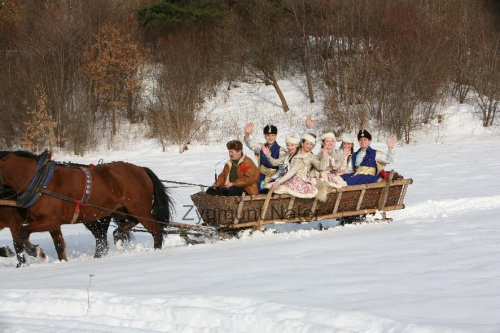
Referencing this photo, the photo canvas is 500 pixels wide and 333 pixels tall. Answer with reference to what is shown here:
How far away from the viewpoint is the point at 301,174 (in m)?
8.70

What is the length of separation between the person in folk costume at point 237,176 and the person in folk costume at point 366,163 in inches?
62.6

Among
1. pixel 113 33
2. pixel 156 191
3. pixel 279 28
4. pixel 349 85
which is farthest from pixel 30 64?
pixel 156 191

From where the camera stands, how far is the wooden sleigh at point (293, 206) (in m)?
8.34

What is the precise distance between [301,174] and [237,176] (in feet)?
3.00

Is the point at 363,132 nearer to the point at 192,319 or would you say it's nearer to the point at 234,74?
the point at 192,319

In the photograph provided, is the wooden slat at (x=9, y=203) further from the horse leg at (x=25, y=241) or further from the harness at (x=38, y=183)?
the horse leg at (x=25, y=241)

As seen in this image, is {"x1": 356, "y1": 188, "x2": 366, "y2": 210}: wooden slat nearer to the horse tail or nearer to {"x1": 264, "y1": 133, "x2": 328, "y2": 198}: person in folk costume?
{"x1": 264, "y1": 133, "x2": 328, "y2": 198}: person in folk costume

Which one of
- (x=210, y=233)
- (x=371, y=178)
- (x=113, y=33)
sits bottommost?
(x=210, y=233)

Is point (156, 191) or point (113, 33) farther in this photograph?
point (113, 33)

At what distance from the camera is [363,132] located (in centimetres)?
973

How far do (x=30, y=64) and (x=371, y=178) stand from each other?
891 inches

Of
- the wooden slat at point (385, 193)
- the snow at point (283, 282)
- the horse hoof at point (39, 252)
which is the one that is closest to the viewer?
the snow at point (283, 282)

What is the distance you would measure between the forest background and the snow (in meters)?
17.8

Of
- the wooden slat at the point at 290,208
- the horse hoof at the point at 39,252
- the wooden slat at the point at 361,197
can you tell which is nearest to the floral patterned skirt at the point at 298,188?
the wooden slat at the point at 290,208
